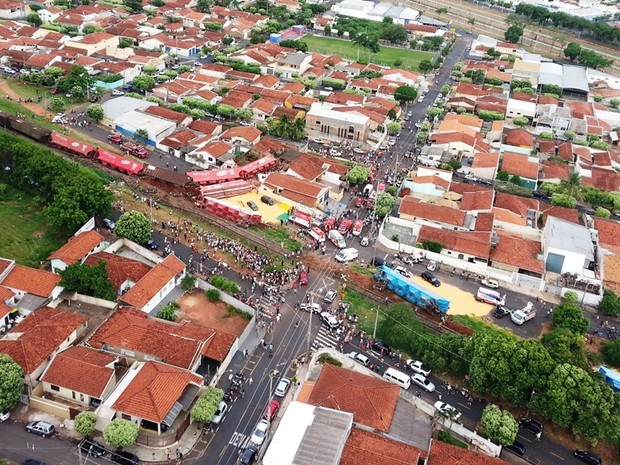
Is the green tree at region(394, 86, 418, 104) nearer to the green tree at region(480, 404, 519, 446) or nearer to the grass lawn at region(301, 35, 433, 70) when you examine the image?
the grass lawn at region(301, 35, 433, 70)

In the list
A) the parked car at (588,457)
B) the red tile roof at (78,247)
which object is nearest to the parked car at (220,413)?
the red tile roof at (78,247)

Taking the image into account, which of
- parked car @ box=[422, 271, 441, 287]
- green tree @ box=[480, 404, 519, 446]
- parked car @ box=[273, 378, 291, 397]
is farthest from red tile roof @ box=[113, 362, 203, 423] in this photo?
parked car @ box=[422, 271, 441, 287]

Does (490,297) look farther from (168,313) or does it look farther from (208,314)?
(168,313)

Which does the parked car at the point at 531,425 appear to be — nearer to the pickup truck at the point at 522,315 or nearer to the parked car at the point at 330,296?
the pickup truck at the point at 522,315

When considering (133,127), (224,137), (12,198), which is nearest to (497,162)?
(224,137)

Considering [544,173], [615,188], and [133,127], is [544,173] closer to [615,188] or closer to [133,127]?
[615,188]

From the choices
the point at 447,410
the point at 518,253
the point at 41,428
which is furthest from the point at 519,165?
the point at 41,428
